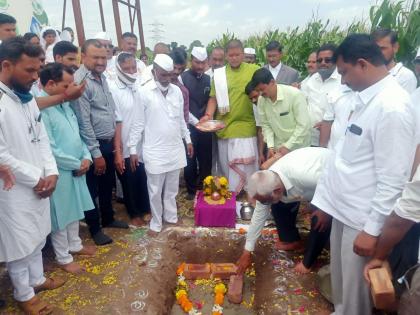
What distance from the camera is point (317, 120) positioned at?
446 cm

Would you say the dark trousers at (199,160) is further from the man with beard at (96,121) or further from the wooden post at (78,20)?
the wooden post at (78,20)

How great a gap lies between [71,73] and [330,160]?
→ 247 cm

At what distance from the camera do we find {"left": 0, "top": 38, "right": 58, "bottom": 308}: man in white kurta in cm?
255

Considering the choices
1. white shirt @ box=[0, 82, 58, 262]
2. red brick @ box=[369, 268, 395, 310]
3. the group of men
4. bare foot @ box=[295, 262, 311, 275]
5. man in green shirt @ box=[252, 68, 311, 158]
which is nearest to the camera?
red brick @ box=[369, 268, 395, 310]

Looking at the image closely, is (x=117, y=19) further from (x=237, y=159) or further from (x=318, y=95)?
(x=318, y=95)

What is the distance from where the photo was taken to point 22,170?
8.48 ft

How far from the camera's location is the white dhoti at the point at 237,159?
16.7 feet

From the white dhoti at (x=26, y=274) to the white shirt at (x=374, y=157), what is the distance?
2.43m

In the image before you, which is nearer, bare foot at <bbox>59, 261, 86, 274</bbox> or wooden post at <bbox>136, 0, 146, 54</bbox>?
bare foot at <bbox>59, 261, 86, 274</bbox>

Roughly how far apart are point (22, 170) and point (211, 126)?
2649 mm

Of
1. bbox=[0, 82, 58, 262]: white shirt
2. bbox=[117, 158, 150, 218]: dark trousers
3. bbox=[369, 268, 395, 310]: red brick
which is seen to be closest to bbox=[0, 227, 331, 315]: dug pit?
bbox=[117, 158, 150, 218]: dark trousers

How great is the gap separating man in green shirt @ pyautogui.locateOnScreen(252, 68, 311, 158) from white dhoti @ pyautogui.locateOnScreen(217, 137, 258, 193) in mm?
739

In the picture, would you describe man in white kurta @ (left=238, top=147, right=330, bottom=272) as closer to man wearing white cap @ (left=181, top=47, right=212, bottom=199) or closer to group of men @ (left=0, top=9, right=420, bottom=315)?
group of men @ (left=0, top=9, right=420, bottom=315)

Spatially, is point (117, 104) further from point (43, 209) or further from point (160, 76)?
point (43, 209)
